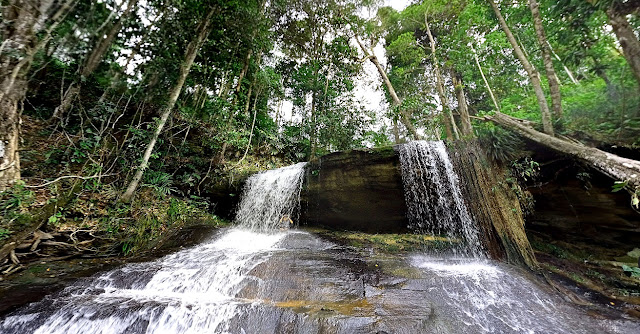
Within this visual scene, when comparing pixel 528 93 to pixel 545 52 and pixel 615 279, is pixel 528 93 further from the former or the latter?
pixel 615 279

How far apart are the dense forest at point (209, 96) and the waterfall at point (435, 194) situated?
3.71 ft

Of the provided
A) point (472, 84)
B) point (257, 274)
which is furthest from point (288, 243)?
point (472, 84)

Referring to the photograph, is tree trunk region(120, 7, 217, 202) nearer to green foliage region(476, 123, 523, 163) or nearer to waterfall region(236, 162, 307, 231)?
waterfall region(236, 162, 307, 231)

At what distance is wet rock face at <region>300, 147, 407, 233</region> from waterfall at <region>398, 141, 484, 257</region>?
341mm

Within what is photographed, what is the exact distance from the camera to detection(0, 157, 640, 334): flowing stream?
2.58 metres

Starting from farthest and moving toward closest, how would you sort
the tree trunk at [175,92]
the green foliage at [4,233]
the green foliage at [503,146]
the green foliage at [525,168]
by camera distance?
1. the tree trunk at [175,92]
2. the green foliage at [503,146]
3. the green foliage at [525,168]
4. the green foliage at [4,233]

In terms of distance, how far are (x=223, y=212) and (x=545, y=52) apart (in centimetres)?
1009

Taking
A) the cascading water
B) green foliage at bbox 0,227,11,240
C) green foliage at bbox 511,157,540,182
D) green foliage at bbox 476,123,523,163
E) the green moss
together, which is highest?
green foliage at bbox 476,123,523,163

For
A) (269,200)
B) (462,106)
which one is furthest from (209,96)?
(462,106)

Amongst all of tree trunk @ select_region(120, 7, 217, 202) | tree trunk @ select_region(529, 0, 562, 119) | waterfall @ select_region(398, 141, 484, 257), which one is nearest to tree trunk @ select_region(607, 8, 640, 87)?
tree trunk @ select_region(529, 0, 562, 119)

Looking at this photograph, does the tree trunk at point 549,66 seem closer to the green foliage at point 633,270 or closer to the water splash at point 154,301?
the green foliage at point 633,270

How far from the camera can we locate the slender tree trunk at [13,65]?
3.90 m

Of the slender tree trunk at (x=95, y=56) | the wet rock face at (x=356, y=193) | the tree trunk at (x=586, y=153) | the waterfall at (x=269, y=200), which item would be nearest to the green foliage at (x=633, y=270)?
the tree trunk at (x=586, y=153)

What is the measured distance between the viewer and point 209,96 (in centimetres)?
907
